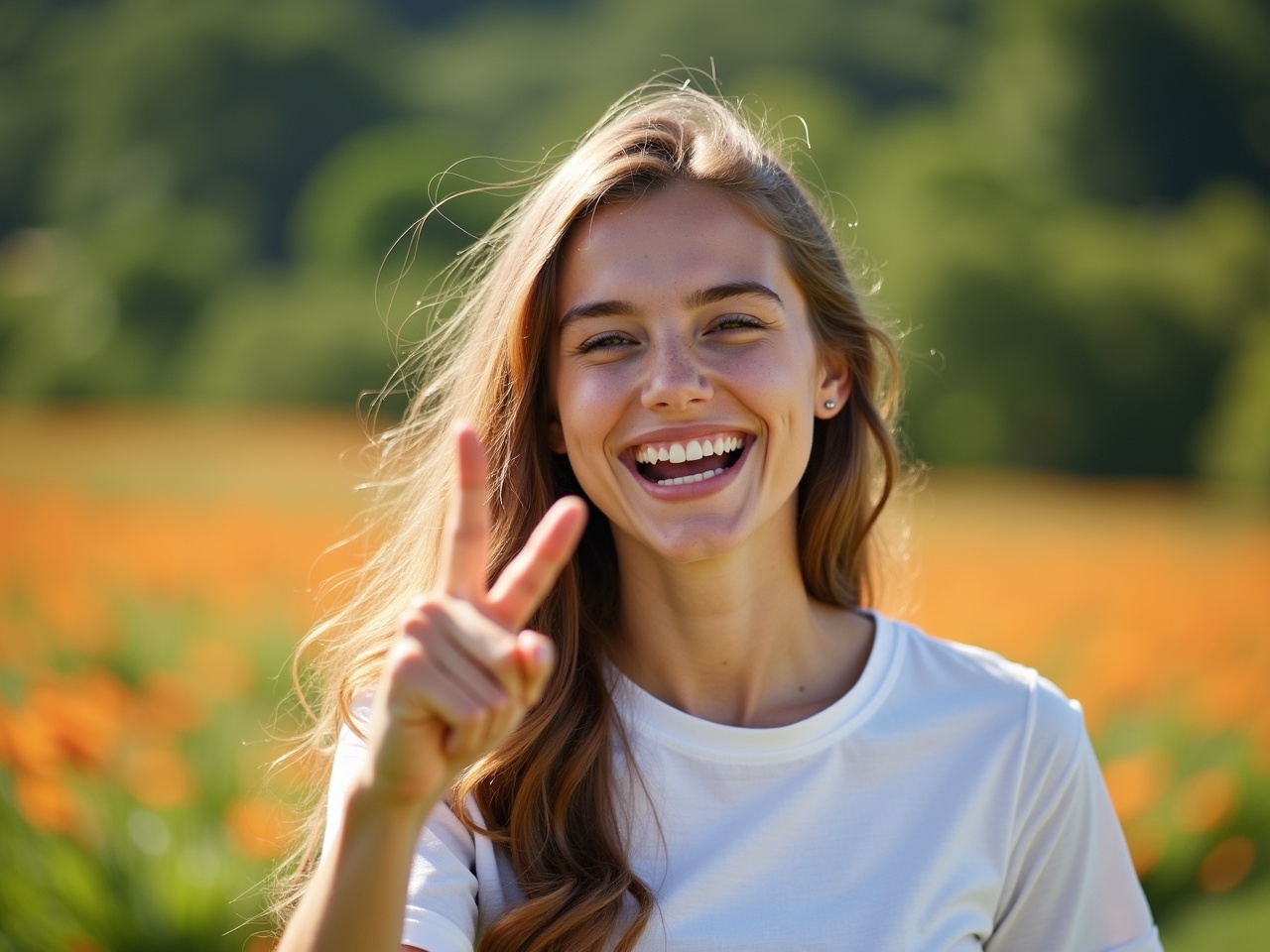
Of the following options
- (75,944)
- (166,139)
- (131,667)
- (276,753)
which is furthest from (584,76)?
(75,944)

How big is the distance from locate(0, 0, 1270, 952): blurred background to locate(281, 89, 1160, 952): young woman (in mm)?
1666

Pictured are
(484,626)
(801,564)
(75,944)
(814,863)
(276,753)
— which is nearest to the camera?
(484,626)

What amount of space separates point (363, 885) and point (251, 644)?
302 centimetres

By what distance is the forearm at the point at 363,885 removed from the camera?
1.42 meters

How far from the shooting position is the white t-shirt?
72.4 inches

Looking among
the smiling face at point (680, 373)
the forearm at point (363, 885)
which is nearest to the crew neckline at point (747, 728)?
the smiling face at point (680, 373)

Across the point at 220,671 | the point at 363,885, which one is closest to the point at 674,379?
the point at 363,885

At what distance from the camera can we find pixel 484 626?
4.38ft

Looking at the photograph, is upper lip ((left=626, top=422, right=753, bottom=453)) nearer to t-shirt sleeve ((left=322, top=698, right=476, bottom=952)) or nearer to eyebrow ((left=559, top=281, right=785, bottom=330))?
eyebrow ((left=559, top=281, right=785, bottom=330))

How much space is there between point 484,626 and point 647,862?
0.71 m

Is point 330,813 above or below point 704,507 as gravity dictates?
below

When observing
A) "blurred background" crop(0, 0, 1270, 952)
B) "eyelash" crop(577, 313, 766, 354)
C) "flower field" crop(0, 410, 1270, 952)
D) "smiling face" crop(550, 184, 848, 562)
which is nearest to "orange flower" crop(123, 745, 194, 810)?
"flower field" crop(0, 410, 1270, 952)

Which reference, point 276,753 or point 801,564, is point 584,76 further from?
point 801,564

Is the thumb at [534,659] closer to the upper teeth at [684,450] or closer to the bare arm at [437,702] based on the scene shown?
the bare arm at [437,702]
